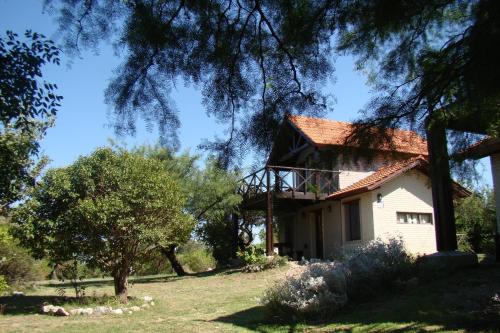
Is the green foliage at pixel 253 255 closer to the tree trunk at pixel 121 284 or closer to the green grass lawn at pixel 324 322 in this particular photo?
the green grass lawn at pixel 324 322

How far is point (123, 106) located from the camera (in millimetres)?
→ 4660

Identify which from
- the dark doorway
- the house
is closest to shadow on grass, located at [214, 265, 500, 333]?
the house

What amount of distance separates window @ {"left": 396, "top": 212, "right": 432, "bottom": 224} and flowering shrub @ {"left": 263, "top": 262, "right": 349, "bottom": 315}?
1173 centimetres

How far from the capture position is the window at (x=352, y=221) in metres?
21.1

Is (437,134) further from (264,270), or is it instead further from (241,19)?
(264,270)

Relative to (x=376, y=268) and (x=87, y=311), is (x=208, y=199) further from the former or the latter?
(x=376, y=268)

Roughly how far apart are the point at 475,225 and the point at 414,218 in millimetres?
3759

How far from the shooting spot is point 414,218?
21.1 m

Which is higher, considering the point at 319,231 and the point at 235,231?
the point at 235,231

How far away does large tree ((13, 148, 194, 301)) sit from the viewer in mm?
13039

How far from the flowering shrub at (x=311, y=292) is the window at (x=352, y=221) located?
11519 millimetres

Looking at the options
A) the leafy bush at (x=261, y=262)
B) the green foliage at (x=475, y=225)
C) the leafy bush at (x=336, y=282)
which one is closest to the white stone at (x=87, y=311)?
the leafy bush at (x=336, y=282)

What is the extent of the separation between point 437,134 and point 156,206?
965 cm

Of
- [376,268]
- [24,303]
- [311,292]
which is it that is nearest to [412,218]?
[376,268]
